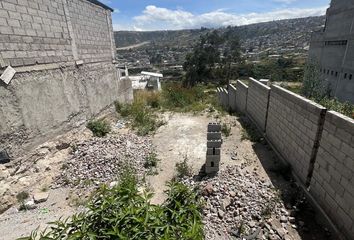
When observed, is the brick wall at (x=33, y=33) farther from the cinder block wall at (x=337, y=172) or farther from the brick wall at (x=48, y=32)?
the cinder block wall at (x=337, y=172)

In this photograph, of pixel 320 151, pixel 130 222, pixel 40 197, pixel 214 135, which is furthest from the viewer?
pixel 214 135

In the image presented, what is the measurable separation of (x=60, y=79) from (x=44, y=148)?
1941mm


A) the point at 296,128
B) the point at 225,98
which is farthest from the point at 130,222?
the point at 225,98

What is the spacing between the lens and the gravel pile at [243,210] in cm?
318

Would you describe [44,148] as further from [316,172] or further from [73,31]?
[316,172]

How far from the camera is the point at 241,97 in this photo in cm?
920

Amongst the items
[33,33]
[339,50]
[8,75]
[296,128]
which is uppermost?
[33,33]

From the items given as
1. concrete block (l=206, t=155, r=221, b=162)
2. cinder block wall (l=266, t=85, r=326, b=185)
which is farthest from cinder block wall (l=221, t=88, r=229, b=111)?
concrete block (l=206, t=155, r=221, b=162)

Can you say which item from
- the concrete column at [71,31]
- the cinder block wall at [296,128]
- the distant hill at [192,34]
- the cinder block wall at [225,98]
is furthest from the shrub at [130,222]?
the distant hill at [192,34]

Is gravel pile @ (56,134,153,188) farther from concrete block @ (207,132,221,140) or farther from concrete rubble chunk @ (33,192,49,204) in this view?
concrete block @ (207,132,221,140)

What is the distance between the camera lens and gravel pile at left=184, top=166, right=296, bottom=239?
3.18 m

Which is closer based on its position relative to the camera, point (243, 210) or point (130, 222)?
point (130, 222)

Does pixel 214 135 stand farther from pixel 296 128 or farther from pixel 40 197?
pixel 40 197

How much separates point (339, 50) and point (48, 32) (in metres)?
16.1
